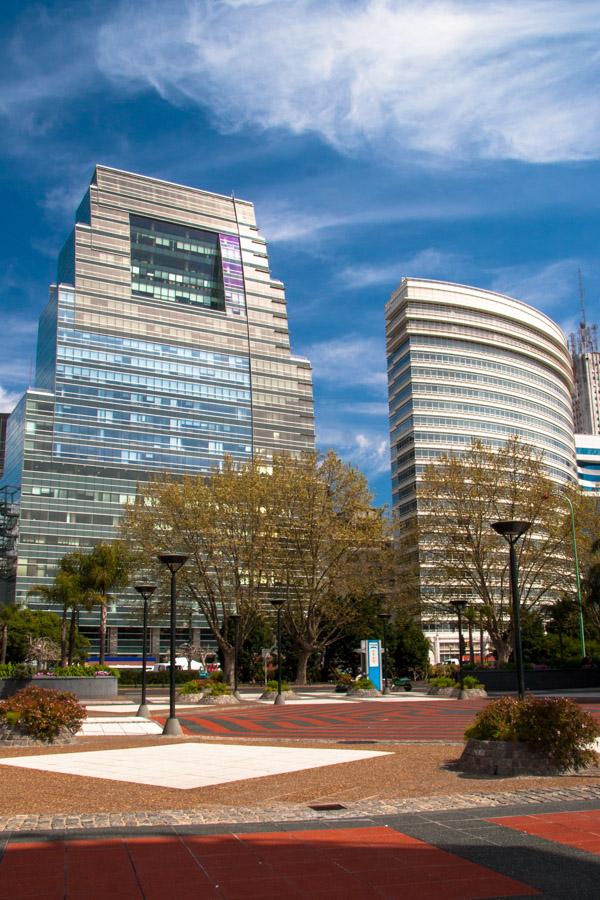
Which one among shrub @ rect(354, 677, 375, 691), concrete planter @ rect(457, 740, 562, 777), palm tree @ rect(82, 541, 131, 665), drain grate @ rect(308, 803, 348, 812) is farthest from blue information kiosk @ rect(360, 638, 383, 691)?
drain grate @ rect(308, 803, 348, 812)

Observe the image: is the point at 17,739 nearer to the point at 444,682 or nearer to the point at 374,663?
the point at 444,682

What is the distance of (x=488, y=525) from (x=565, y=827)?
48269 millimetres

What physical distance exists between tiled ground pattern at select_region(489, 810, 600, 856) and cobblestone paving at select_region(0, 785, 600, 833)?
967 mm

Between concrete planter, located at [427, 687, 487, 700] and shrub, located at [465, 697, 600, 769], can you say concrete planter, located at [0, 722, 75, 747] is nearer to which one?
shrub, located at [465, 697, 600, 769]

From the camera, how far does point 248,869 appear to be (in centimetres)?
737

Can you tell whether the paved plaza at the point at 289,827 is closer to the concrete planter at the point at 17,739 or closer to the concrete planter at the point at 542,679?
the concrete planter at the point at 17,739

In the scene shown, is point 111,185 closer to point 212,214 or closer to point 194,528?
point 212,214

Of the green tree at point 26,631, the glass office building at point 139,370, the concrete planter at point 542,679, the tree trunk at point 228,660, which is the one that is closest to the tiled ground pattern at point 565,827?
the concrete planter at point 542,679

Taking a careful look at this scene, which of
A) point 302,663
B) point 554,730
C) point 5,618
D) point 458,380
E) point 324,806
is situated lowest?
point 302,663

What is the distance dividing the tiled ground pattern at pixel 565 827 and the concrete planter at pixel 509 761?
2869 millimetres

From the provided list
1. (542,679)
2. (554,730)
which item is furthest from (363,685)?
(554,730)

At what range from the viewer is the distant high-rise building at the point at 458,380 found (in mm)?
129125

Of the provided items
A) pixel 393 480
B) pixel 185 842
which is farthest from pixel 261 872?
pixel 393 480

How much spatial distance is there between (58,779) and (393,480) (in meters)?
125
